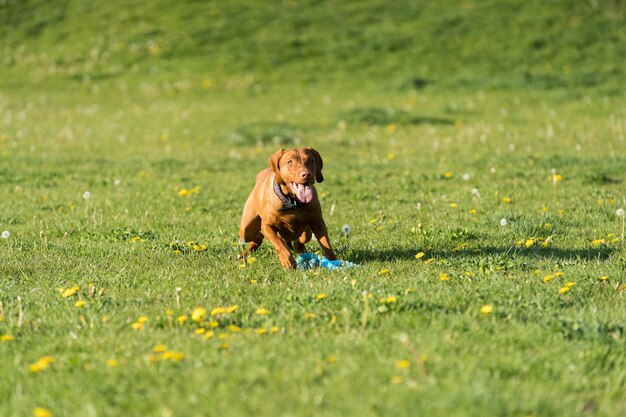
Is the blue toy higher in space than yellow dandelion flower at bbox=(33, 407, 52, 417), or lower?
lower

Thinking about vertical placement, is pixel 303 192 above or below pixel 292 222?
above

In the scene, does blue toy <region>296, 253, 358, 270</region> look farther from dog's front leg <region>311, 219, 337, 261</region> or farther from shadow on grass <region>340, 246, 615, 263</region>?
shadow on grass <region>340, 246, 615, 263</region>

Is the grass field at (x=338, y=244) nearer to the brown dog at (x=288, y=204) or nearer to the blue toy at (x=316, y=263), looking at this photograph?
the blue toy at (x=316, y=263)

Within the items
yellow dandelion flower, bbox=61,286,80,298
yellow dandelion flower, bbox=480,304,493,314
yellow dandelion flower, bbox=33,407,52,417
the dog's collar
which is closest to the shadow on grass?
the dog's collar

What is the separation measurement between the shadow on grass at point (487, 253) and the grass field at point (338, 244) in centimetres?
5

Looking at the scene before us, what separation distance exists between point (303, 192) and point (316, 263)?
0.89 m

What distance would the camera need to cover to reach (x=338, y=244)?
8.98 meters


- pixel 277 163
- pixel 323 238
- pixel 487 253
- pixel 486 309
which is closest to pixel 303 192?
pixel 277 163

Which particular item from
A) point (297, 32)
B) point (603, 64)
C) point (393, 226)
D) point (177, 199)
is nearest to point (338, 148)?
point (177, 199)

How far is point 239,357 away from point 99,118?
62.5 ft

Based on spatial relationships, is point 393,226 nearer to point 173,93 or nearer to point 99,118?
point 99,118

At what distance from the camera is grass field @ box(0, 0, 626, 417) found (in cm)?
473

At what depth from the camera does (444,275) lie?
23.1 feet

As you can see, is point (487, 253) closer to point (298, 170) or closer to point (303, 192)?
point (303, 192)
